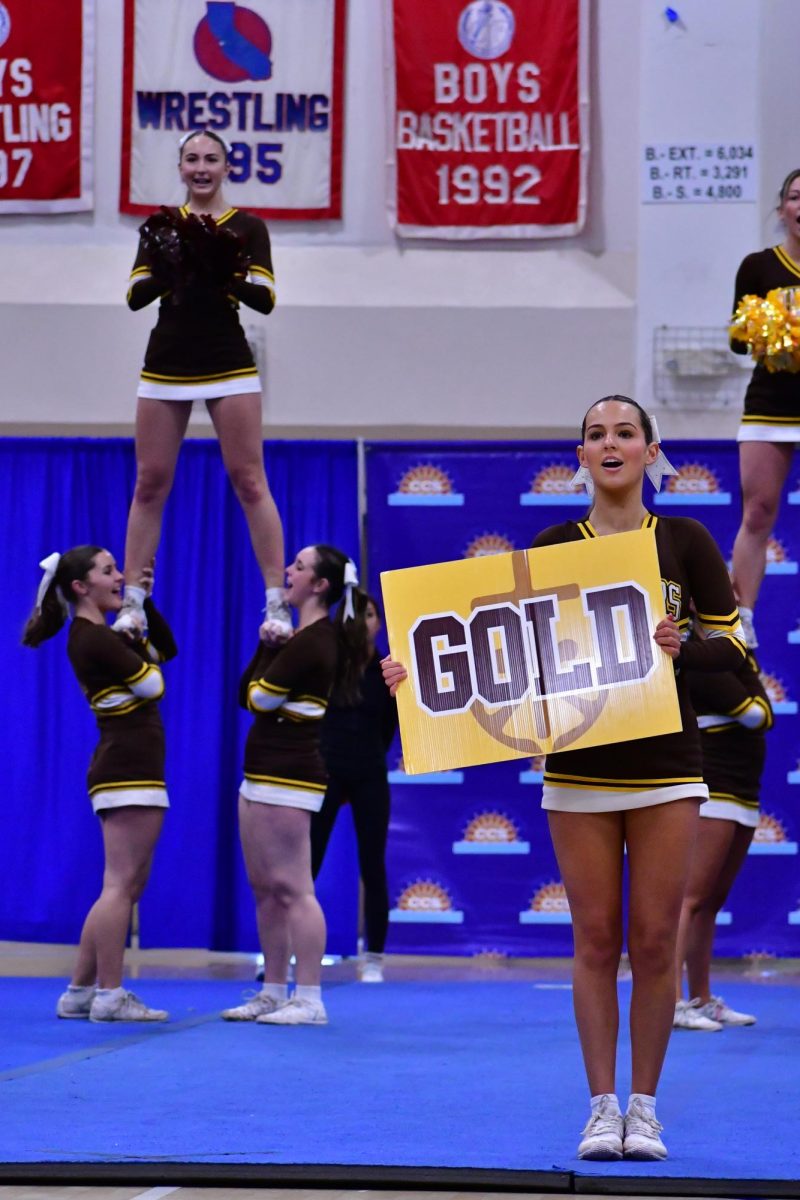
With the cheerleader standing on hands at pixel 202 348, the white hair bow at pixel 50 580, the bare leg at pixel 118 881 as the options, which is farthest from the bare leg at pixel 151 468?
the bare leg at pixel 118 881

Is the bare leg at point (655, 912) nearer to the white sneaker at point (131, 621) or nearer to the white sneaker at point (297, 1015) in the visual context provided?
the white sneaker at point (297, 1015)

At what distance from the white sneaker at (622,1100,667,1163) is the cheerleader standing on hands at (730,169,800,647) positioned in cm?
268

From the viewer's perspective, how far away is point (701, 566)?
3.39 meters

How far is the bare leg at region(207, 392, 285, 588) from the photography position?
553cm

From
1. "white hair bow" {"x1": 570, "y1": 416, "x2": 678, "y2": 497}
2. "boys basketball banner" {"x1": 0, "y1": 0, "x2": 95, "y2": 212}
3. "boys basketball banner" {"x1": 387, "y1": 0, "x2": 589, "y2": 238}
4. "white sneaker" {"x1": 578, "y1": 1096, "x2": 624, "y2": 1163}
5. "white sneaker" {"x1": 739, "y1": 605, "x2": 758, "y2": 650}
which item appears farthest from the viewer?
"boys basketball banner" {"x1": 0, "y1": 0, "x2": 95, "y2": 212}

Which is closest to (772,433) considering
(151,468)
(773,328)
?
(773,328)

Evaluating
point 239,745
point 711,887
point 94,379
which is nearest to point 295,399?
point 94,379

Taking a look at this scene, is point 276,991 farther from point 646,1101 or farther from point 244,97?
point 244,97

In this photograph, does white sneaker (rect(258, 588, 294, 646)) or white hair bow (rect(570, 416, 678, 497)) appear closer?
white hair bow (rect(570, 416, 678, 497))

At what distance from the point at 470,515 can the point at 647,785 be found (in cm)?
508

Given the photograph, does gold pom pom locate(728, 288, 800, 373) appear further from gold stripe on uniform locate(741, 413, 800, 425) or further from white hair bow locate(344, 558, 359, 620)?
white hair bow locate(344, 558, 359, 620)

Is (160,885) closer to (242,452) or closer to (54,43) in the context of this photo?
(242,452)

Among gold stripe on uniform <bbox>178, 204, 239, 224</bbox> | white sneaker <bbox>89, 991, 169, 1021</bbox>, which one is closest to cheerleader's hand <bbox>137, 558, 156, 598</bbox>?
gold stripe on uniform <bbox>178, 204, 239, 224</bbox>

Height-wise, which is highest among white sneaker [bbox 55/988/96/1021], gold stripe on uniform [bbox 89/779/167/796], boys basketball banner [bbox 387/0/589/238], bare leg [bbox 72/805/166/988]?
boys basketball banner [bbox 387/0/589/238]
